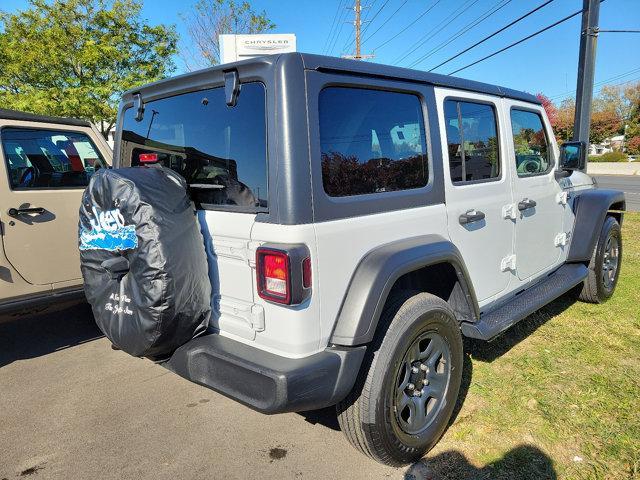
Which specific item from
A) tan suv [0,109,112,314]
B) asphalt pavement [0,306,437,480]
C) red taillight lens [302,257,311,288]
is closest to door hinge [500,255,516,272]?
Answer: asphalt pavement [0,306,437,480]

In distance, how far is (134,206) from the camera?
210 centimetres

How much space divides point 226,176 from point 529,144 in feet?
8.81

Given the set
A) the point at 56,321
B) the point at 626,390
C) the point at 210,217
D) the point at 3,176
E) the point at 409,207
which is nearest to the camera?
the point at 210,217

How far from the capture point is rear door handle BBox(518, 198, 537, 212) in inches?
133

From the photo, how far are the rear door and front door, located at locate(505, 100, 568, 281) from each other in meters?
2.15

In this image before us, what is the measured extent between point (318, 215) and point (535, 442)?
1.88 metres

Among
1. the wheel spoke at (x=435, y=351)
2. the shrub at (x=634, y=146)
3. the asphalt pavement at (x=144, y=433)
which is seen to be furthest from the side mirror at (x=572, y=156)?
the shrub at (x=634, y=146)

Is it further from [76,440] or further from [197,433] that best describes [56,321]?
[197,433]

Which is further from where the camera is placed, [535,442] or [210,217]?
[535,442]

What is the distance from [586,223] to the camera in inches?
170

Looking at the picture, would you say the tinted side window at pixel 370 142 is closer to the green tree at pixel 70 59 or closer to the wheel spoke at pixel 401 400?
the wheel spoke at pixel 401 400

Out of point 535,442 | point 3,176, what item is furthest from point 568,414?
point 3,176

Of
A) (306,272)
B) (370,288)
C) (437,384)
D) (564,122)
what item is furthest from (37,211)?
(564,122)

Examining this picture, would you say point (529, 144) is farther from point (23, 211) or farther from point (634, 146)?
point (634, 146)
